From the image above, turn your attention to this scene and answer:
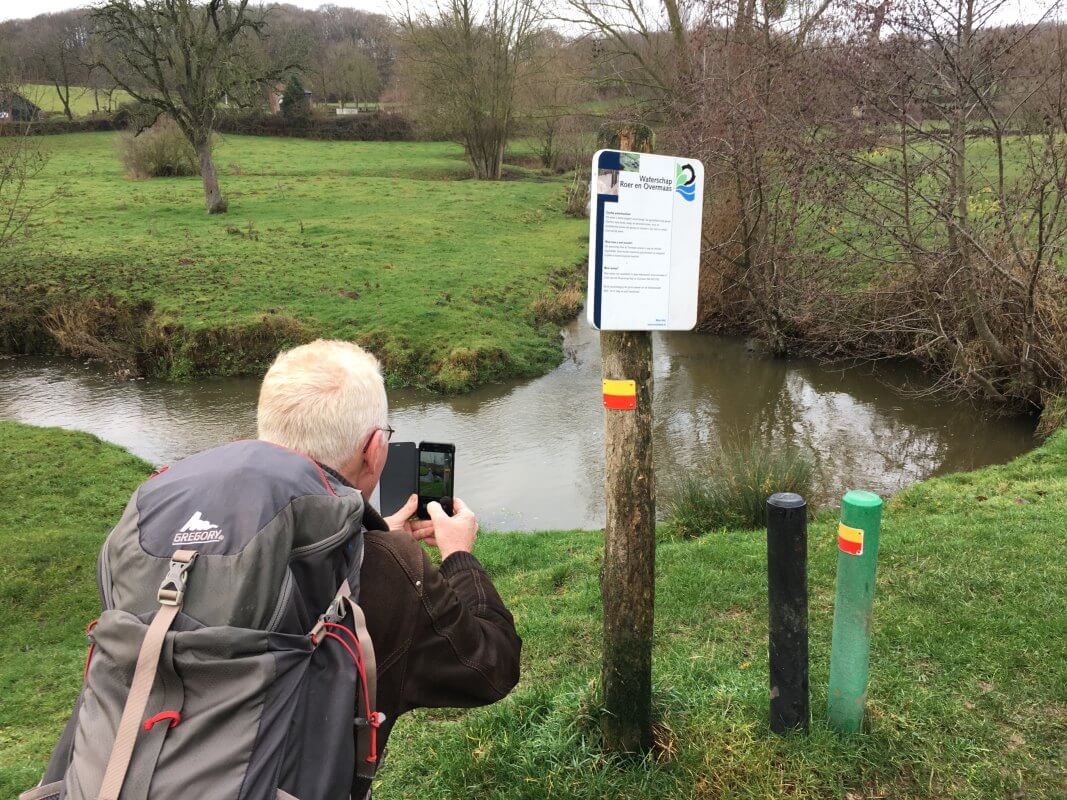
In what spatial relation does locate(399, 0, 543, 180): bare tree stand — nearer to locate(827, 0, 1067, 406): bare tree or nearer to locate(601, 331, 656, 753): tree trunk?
locate(827, 0, 1067, 406): bare tree

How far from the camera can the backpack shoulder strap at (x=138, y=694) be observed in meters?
1.45

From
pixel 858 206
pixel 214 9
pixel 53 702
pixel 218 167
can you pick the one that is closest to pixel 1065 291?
pixel 858 206

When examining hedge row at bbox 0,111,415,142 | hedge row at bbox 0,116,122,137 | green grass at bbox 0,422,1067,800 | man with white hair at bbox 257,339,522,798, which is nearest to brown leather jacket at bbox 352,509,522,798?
man with white hair at bbox 257,339,522,798

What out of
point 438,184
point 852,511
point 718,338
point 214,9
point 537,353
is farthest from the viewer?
point 438,184

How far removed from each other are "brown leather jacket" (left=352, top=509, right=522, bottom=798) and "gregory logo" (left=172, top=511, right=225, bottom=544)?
15.7 inches

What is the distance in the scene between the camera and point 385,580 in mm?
1842

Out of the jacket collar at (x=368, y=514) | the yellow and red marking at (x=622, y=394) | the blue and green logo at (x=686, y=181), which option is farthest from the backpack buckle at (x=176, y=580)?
the blue and green logo at (x=686, y=181)

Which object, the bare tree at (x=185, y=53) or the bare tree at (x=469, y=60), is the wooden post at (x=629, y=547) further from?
the bare tree at (x=469, y=60)

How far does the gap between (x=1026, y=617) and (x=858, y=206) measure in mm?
9191

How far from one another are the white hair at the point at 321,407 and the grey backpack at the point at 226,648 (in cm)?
22

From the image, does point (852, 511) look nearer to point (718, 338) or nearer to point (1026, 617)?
point (1026, 617)

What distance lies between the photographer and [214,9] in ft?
74.4

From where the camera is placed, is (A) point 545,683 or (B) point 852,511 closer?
(B) point 852,511

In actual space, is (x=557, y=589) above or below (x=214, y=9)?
below
